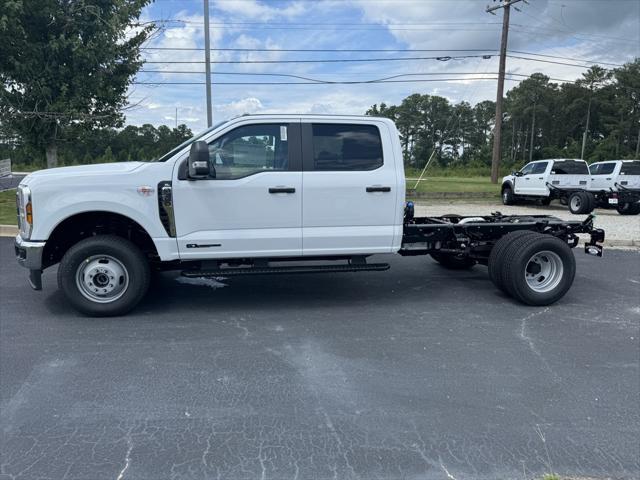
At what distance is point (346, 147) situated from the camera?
19.2ft

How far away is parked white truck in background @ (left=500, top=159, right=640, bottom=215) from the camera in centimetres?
1741

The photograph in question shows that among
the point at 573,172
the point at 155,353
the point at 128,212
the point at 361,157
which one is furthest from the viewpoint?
the point at 573,172

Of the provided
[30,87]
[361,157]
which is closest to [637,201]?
[361,157]

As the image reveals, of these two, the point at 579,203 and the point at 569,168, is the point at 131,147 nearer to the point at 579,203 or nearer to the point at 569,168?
the point at 569,168

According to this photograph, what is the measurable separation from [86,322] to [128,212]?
1.22 metres

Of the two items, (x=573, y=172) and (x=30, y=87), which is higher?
(x=30, y=87)

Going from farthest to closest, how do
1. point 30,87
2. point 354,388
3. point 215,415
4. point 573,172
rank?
point 573,172 → point 30,87 → point 354,388 → point 215,415

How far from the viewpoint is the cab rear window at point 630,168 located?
60.5ft

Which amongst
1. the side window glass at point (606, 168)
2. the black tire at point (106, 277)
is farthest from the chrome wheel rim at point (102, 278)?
the side window glass at point (606, 168)

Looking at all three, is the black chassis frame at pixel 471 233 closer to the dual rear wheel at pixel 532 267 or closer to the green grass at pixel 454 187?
the dual rear wheel at pixel 532 267

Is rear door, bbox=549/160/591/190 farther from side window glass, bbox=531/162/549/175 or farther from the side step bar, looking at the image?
the side step bar

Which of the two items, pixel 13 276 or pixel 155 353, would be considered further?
pixel 13 276

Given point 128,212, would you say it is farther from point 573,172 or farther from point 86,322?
point 573,172

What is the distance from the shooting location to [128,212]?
538cm
